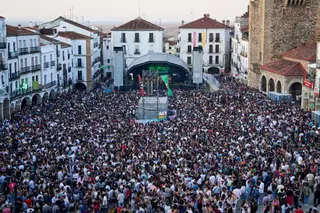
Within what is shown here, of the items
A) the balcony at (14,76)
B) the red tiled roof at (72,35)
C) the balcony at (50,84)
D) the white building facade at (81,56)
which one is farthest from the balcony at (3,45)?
the red tiled roof at (72,35)

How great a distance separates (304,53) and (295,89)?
3456 mm

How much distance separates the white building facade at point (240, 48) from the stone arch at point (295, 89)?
1917 cm

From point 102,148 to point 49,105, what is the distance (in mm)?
18153

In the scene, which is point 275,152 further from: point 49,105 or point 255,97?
point 49,105

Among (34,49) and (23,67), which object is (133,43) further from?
(23,67)

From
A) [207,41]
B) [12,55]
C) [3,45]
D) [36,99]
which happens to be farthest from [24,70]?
[207,41]

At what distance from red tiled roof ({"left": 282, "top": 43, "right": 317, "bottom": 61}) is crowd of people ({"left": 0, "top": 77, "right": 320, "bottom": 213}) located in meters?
7.60

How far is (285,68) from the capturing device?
50.9m

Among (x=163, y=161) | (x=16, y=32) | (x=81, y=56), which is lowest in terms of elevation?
(x=163, y=161)

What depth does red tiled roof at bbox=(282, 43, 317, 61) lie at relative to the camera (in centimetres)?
4888

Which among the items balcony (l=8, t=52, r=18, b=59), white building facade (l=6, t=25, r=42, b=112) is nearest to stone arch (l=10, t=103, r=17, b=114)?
white building facade (l=6, t=25, r=42, b=112)

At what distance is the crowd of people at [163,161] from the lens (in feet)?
66.4

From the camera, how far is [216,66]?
83.6 m

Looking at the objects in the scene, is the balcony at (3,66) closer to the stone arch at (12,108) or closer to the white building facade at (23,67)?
the white building facade at (23,67)
